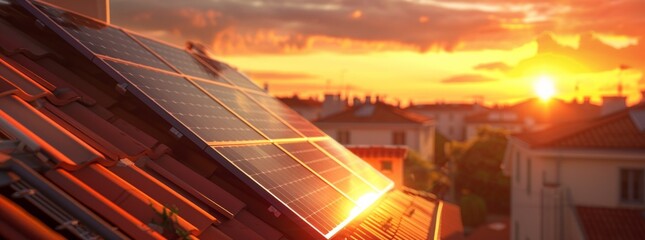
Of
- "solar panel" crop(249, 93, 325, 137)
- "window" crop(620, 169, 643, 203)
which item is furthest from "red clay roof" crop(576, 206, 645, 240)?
"solar panel" crop(249, 93, 325, 137)

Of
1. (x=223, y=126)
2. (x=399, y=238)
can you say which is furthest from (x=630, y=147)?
(x=223, y=126)

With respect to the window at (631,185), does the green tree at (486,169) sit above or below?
below

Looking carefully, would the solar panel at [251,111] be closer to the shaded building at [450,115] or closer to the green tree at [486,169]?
the green tree at [486,169]

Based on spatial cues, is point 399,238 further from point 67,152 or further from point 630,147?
point 630,147

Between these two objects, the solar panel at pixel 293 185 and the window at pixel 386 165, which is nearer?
the solar panel at pixel 293 185

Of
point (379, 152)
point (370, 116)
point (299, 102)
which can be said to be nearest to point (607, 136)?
point (379, 152)

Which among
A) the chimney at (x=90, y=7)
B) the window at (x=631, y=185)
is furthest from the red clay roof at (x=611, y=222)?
the chimney at (x=90, y=7)
